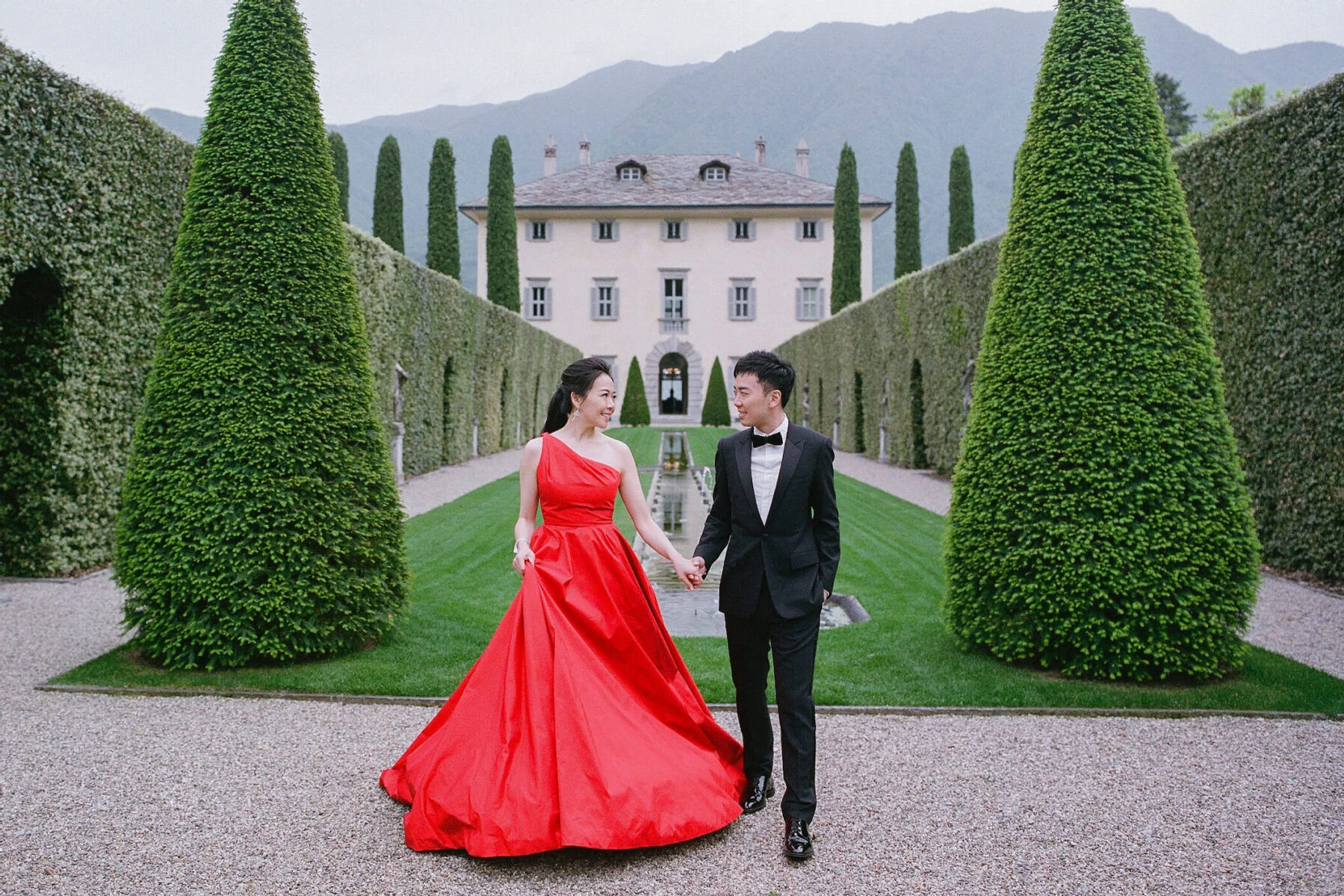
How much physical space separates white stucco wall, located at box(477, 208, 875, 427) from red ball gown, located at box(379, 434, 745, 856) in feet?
120

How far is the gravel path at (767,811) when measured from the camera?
2.86 meters

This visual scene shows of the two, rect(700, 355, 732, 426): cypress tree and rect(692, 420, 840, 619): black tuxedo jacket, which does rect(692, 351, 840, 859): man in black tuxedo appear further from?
rect(700, 355, 732, 426): cypress tree

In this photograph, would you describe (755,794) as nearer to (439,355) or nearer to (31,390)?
(31,390)

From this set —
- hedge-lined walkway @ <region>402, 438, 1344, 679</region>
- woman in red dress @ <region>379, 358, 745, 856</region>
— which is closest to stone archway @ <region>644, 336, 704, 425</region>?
hedge-lined walkway @ <region>402, 438, 1344, 679</region>

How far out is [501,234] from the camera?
113 ft

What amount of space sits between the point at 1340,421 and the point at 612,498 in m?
6.57

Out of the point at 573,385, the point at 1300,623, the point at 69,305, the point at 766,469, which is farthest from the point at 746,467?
the point at 69,305

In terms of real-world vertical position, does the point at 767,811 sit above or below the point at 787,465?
below

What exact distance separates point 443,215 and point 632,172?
1156 centimetres

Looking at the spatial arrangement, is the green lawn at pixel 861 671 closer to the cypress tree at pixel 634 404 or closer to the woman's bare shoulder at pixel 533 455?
the woman's bare shoulder at pixel 533 455

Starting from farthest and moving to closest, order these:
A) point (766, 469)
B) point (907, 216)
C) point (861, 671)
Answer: point (907, 216) → point (861, 671) → point (766, 469)

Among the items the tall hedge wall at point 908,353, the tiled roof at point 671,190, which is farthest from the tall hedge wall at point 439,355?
the tiled roof at point 671,190

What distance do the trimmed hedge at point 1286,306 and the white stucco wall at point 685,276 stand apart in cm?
3117

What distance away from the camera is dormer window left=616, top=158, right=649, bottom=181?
135ft
